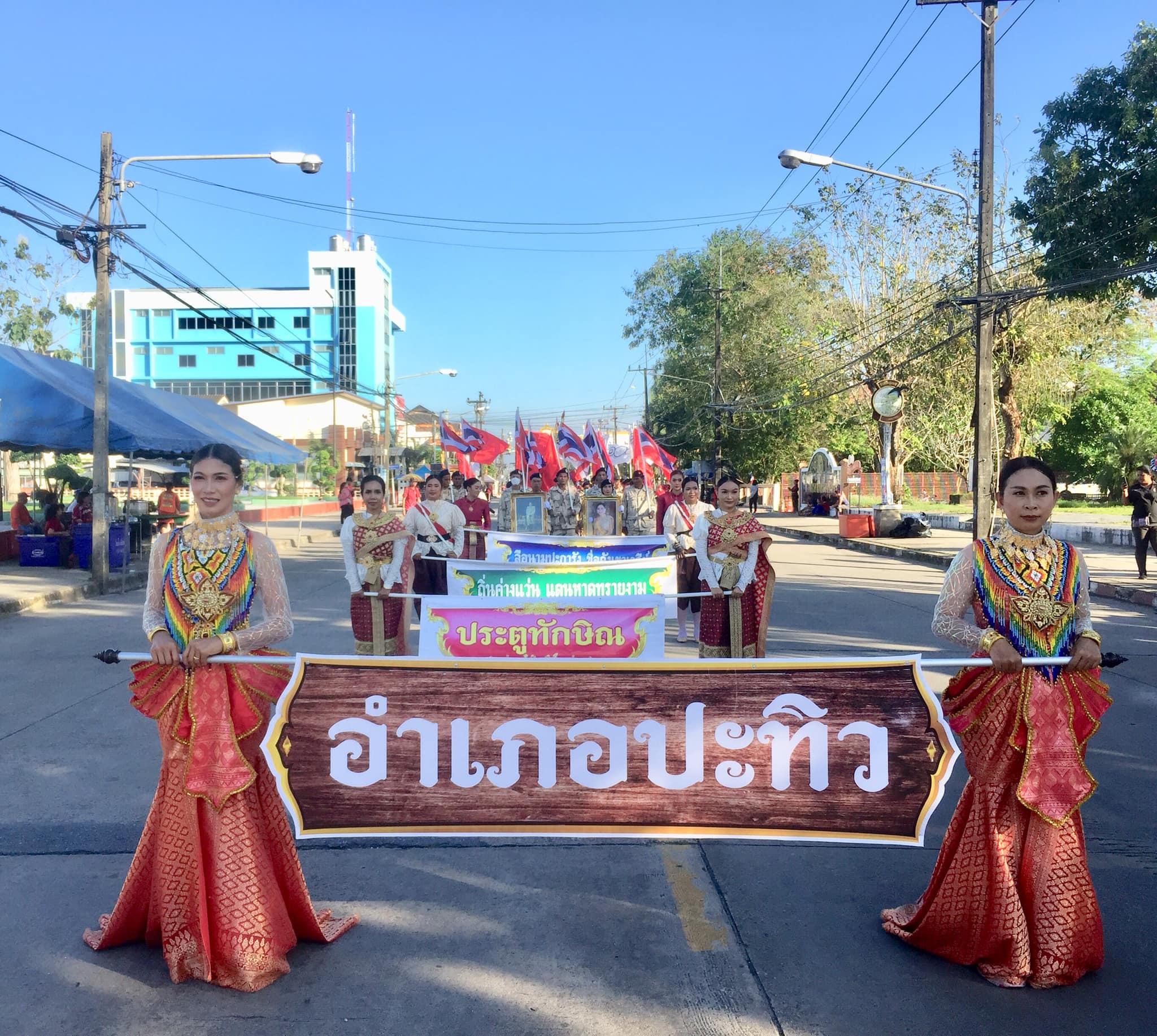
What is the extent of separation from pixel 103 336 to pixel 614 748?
15213 millimetres

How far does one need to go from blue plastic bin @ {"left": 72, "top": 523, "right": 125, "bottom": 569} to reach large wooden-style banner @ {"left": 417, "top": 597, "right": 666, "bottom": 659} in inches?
564

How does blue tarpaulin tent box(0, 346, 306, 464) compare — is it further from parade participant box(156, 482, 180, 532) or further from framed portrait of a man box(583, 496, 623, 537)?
framed portrait of a man box(583, 496, 623, 537)

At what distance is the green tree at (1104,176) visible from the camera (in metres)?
12.9

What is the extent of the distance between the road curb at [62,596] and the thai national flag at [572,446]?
970 cm

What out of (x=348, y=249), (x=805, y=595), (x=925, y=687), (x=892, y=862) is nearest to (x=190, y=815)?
(x=925, y=687)

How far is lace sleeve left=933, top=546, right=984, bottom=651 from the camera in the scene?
3547mm

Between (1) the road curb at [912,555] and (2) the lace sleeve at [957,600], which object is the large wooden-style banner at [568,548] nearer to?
(1) the road curb at [912,555]

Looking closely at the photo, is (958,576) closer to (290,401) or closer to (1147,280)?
(1147,280)

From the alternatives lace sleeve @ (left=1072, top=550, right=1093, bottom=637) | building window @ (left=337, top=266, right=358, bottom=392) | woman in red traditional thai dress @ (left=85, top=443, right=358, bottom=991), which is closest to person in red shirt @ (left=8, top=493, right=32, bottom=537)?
woman in red traditional thai dress @ (left=85, top=443, right=358, bottom=991)

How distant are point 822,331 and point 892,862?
2944cm

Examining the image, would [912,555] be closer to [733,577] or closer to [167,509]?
[167,509]

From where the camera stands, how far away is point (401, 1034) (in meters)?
3.11

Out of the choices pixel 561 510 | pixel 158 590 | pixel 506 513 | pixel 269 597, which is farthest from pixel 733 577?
pixel 506 513

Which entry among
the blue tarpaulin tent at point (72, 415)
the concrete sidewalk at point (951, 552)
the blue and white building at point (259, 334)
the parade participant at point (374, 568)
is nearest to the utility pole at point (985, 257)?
the concrete sidewalk at point (951, 552)
